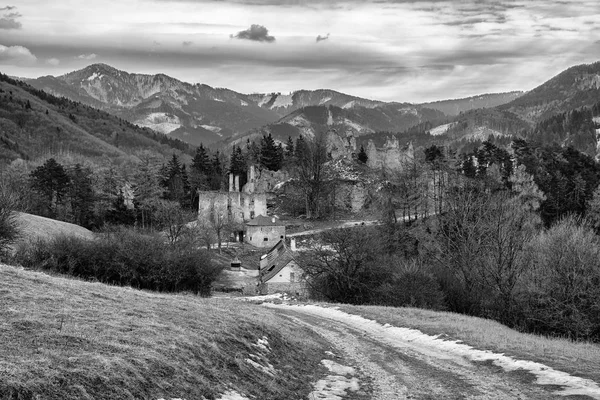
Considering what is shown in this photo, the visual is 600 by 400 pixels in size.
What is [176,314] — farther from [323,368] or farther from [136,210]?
[136,210]

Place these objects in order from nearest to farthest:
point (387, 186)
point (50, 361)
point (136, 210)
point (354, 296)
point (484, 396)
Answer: point (50, 361) < point (484, 396) < point (354, 296) < point (136, 210) < point (387, 186)

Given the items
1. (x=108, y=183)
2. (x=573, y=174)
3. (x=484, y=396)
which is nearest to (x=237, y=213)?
(x=108, y=183)

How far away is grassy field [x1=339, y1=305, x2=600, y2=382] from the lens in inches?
663

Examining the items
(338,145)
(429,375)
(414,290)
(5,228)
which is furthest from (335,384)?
(338,145)

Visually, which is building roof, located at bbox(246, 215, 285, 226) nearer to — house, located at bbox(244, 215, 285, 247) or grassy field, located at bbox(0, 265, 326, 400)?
house, located at bbox(244, 215, 285, 247)

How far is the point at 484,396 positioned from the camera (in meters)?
14.4

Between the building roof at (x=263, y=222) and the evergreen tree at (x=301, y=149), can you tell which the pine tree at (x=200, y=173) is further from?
the building roof at (x=263, y=222)

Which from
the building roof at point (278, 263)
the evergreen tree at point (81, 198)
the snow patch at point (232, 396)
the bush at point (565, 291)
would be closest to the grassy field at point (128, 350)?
the snow patch at point (232, 396)

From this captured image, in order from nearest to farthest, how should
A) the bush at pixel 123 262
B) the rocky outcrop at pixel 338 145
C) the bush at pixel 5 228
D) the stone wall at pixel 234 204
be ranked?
1. the bush at pixel 5 228
2. the bush at pixel 123 262
3. the stone wall at pixel 234 204
4. the rocky outcrop at pixel 338 145

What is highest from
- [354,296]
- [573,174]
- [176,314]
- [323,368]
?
[573,174]

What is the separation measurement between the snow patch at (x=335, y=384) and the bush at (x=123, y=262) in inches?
937

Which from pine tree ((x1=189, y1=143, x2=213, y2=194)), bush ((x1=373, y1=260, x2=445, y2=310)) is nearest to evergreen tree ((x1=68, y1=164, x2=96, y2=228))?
pine tree ((x1=189, y1=143, x2=213, y2=194))

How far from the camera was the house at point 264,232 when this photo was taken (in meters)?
84.9

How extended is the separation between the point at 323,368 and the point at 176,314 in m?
4.90
